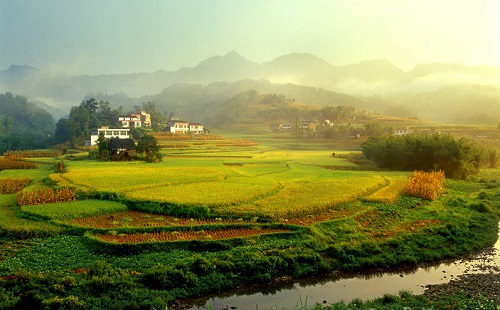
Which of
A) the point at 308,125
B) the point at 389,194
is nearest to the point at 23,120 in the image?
the point at 308,125

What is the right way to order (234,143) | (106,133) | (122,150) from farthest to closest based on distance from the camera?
(234,143)
(106,133)
(122,150)

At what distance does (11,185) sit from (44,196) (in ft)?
18.0

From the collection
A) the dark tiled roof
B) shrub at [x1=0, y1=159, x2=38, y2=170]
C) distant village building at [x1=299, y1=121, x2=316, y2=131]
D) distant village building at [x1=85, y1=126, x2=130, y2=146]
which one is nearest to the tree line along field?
shrub at [x1=0, y1=159, x2=38, y2=170]

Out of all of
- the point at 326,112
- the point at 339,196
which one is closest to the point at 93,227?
the point at 339,196

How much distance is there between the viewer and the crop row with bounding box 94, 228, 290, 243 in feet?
49.1

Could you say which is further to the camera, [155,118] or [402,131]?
[155,118]

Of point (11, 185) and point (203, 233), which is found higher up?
point (11, 185)

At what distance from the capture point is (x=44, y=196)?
19.8 metres

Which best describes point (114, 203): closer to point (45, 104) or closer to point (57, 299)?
point (57, 299)

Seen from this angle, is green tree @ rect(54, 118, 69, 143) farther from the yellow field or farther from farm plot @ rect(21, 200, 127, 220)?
farm plot @ rect(21, 200, 127, 220)

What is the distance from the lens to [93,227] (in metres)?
16.0

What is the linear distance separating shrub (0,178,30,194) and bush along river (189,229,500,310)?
1669 centimetres

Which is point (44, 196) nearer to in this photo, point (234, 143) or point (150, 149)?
point (150, 149)

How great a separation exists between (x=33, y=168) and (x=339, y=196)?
24470mm
